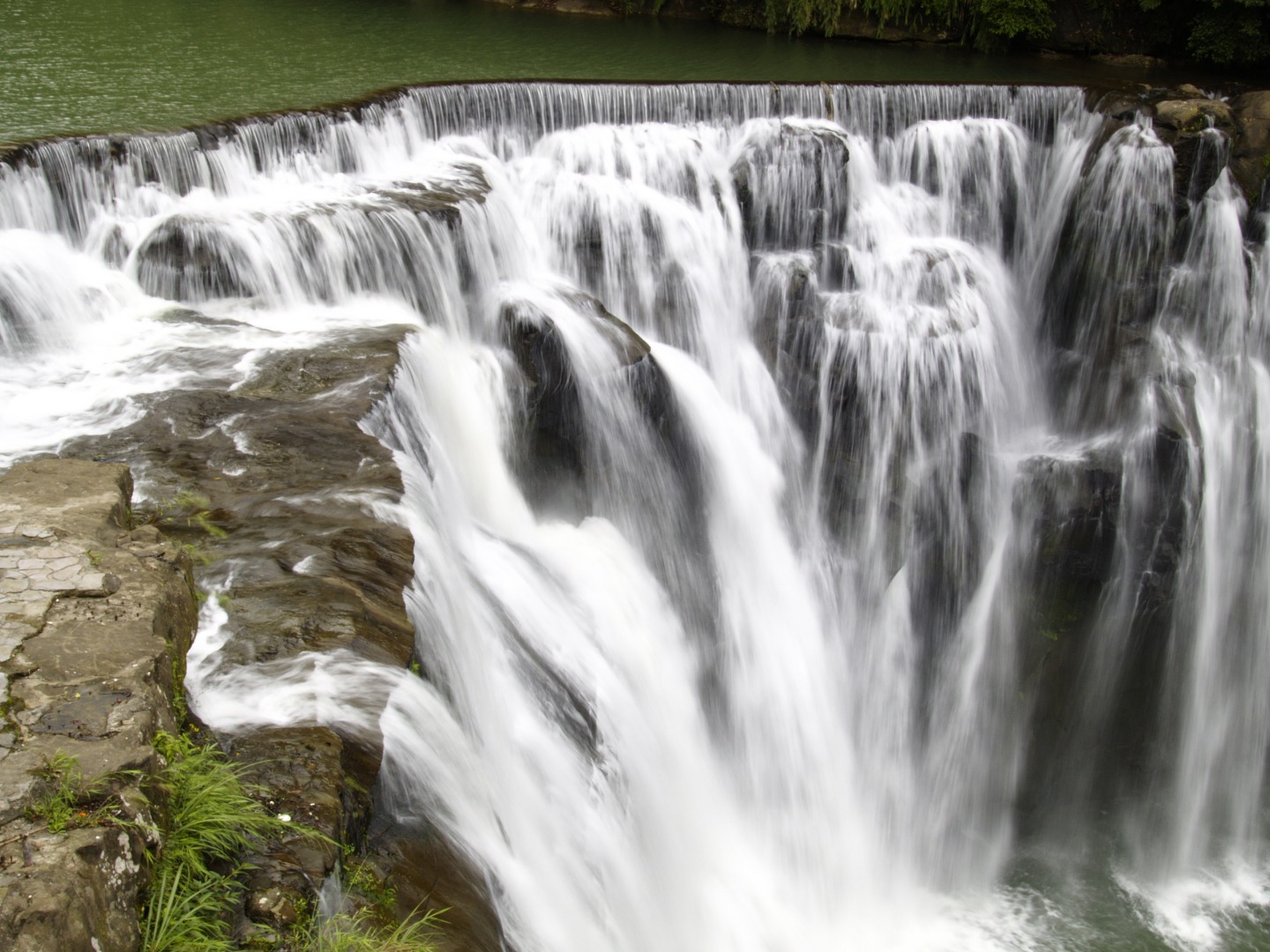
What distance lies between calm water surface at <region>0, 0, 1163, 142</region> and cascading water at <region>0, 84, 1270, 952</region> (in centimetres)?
219

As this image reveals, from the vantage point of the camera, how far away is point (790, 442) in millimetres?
10891

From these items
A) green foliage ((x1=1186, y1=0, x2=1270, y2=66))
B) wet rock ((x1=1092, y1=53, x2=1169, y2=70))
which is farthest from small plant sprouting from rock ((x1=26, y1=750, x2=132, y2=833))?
→ wet rock ((x1=1092, y1=53, x2=1169, y2=70))

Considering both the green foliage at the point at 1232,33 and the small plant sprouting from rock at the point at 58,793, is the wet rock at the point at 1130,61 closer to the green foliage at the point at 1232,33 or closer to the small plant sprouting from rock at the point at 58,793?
the green foliage at the point at 1232,33

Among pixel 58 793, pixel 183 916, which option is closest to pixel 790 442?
pixel 183 916

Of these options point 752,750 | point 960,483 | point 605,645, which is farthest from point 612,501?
point 960,483

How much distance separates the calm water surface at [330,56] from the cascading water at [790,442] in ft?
7.19

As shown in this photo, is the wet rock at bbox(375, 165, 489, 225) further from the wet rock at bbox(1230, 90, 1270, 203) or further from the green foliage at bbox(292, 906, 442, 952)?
the wet rock at bbox(1230, 90, 1270, 203)

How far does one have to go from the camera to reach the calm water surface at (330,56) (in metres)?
11.7

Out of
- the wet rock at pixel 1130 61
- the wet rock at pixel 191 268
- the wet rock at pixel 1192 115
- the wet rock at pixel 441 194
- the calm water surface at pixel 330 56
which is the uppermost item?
the calm water surface at pixel 330 56

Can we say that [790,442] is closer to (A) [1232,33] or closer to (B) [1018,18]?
(A) [1232,33]

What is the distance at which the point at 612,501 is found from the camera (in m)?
8.83

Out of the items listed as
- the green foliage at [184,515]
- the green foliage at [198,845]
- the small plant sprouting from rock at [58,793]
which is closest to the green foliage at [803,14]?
the green foliage at [184,515]

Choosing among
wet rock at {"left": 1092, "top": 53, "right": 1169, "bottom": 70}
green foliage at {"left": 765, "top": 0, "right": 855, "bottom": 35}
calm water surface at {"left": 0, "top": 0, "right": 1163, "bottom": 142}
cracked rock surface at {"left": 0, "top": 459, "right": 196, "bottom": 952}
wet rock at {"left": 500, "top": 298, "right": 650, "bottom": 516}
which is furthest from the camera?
green foliage at {"left": 765, "top": 0, "right": 855, "bottom": 35}

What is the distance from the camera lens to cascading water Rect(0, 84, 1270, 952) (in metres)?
7.43
